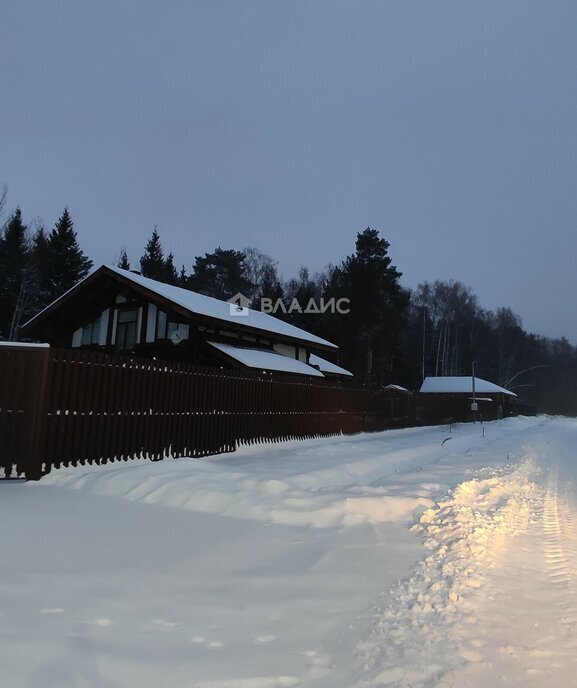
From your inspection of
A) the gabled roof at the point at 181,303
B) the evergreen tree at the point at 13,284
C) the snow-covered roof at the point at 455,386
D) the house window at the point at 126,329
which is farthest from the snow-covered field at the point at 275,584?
the snow-covered roof at the point at 455,386

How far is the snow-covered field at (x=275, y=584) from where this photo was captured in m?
2.59

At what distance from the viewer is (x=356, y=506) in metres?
5.91

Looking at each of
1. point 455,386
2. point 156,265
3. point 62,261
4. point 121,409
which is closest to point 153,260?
point 156,265

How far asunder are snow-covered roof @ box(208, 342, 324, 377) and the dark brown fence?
11.1 feet

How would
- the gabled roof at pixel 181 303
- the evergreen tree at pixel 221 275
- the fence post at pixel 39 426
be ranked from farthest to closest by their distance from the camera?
the evergreen tree at pixel 221 275
the gabled roof at pixel 181 303
the fence post at pixel 39 426

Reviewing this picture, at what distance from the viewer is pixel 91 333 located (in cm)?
2145

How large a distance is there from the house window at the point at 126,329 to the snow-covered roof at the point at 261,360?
Answer: 3.69m

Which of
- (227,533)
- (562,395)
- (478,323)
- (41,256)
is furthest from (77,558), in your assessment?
(562,395)

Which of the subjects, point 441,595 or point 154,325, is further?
point 154,325

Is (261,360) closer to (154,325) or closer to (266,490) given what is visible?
(154,325)

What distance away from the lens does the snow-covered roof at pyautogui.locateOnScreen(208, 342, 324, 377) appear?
1706 centimetres

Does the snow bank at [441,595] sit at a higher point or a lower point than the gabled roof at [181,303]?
lower

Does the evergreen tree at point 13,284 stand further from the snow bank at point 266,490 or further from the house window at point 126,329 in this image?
the snow bank at point 266,490

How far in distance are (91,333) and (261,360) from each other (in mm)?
8070
